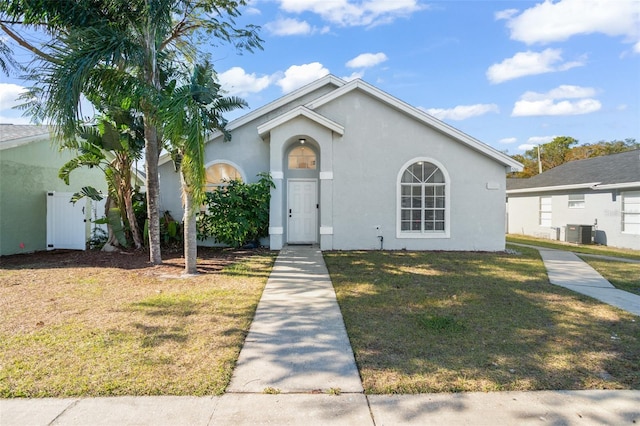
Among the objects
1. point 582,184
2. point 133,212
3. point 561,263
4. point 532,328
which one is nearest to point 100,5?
point 133,212

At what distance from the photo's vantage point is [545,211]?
20.0 meters

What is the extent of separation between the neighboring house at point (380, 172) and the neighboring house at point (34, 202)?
313 cm

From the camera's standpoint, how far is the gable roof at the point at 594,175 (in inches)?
619

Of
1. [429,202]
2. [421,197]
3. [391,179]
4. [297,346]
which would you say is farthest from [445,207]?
[297,346]

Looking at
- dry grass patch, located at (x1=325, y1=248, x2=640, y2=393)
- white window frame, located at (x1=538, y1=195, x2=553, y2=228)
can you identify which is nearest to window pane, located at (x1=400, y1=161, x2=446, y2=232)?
dry grass patch, located at (x1=325, y1=248, x2=640, y2=393)

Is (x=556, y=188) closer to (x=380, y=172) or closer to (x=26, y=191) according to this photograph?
(x=380, y=172)

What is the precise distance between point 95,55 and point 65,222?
7094 mm

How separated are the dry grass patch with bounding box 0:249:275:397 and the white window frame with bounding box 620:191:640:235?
16.7 m

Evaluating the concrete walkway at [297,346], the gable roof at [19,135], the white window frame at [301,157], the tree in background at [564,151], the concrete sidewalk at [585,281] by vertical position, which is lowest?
the concrete walkway at [297,346]

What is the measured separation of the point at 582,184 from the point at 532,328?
16195 millimetres

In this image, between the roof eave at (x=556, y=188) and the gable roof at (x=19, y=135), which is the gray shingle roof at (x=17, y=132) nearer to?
the gable roof at (x=19, y=135)

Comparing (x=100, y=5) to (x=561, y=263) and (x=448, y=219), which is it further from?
(x=561, y=263)

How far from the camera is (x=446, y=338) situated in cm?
448

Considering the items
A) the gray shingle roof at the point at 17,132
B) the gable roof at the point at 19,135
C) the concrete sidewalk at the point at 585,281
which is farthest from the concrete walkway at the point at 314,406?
the gray shingle roof at the point at 17,132
